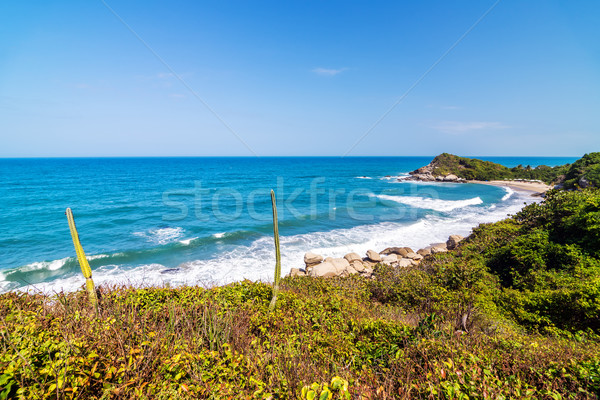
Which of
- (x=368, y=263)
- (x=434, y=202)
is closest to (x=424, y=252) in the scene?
(x=368, y=263)

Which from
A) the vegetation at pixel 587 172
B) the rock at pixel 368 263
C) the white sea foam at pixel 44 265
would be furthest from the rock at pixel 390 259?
the vegetation at pixel 587 172

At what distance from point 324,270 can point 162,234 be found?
50.3 feet

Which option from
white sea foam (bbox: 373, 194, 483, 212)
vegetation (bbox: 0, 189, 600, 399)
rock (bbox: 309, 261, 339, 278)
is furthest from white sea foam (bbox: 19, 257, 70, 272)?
white sea foam (bbox: 373, 194, 483, 212)

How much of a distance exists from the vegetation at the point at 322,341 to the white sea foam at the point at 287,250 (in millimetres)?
5571

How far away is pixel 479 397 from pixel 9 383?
4.99 m

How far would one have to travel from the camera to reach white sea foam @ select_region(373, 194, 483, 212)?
35834 mm

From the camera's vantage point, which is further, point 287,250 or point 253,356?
point 287,250

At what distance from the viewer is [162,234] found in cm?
2308

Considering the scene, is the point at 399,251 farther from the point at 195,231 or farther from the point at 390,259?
the point at 195,231

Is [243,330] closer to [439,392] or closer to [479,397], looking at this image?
[439,392]

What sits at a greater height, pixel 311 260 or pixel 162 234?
pixel 162 234

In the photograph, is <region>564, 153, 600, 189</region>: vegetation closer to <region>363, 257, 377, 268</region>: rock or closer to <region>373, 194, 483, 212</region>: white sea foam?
<region>373, 194, 483, 212</region>: white sea foam

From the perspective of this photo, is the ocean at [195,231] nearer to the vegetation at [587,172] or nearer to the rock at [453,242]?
A: the rock at [453,242]

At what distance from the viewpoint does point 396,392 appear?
3887mm
